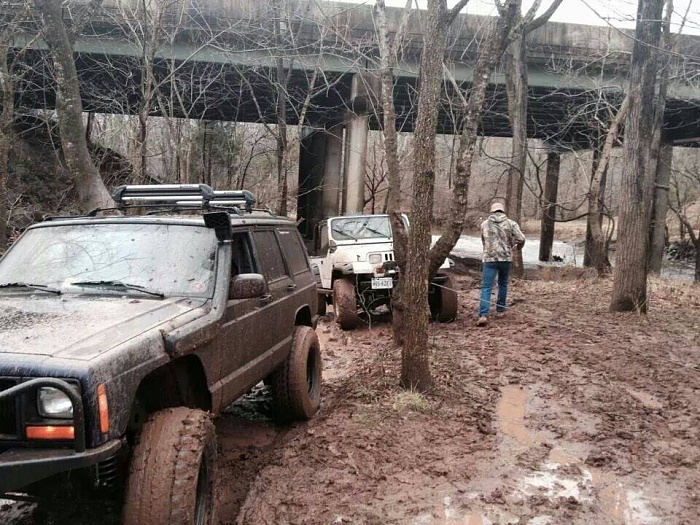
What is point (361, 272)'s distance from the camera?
945 cm

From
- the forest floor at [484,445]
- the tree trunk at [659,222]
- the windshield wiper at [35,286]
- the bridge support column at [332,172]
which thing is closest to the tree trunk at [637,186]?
the forest floor at [484,445]

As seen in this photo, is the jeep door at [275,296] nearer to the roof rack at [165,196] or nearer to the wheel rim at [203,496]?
the roof rack at [165,196]

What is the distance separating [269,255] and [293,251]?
82cm

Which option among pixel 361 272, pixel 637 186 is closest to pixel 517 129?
pixel 637 186

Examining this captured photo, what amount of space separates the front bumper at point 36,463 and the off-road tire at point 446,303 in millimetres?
7340

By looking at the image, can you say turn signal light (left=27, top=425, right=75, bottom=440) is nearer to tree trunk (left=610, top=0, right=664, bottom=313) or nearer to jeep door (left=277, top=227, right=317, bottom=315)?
jeep door (left=277, top=227, right=317, bottom=315)

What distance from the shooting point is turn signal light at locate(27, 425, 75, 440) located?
95.6 inches

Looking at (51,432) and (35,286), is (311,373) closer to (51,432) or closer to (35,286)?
(35,286)

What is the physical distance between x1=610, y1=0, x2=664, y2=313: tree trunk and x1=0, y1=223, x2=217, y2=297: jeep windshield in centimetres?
791

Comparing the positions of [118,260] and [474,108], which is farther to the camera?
[474,108]

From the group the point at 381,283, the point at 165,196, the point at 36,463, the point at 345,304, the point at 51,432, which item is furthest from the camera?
the point at 345,304

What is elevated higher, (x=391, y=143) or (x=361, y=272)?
(x=391, y=143)

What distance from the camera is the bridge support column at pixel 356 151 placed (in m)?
19.1

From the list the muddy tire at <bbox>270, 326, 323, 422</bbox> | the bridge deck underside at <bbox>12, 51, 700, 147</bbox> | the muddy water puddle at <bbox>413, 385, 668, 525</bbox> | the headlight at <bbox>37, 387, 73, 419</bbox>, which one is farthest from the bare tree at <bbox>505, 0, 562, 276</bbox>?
the headlight at <bbox>37, 387, 73, 419</bbox>
